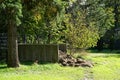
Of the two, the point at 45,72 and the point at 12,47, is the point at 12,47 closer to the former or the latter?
the point at 12,47

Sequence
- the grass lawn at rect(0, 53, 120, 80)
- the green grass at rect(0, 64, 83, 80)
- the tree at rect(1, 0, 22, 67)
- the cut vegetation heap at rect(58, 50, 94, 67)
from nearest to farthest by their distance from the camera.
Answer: the green grass at rect(0, 64, 83, 80), the grass lawn at rect(0, 53, 120, 80), the tree at rect(1, 0, 22, 67), the cut vegetation heap at rect(58, 50, 94, 67)

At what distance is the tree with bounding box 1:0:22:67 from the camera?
62.8 ft

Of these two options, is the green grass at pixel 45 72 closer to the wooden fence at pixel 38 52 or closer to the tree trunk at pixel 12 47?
the tree trunk at pixel 12 47

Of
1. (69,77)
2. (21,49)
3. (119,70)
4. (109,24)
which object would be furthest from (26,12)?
(109,24)

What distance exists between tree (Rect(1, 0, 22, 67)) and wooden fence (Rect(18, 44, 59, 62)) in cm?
274

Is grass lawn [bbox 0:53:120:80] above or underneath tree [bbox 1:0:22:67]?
underneath

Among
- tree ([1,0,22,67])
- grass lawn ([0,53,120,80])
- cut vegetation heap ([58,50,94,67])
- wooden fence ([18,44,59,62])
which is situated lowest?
grass lawn ([0,53,120,80])

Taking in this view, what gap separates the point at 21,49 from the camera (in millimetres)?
24516

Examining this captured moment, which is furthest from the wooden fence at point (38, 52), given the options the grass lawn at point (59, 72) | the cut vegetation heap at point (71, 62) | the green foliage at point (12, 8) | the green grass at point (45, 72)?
the green foliage at point (12, 8)

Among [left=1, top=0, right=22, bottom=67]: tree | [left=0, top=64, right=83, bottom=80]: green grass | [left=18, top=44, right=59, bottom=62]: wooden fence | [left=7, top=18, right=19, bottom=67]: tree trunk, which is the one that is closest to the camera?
[left=0, top=64, right=83, bottom=80]: green grass

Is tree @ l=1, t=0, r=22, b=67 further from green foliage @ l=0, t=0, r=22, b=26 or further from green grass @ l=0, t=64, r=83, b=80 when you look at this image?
green grass @ l=0, t=64, r=83, b=80

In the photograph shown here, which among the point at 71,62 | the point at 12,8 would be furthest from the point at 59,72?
the point at 12,8

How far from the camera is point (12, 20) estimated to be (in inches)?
802

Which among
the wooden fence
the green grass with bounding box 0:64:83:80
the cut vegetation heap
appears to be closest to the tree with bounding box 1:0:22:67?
the green grass with bounding box 0:64:83:80
